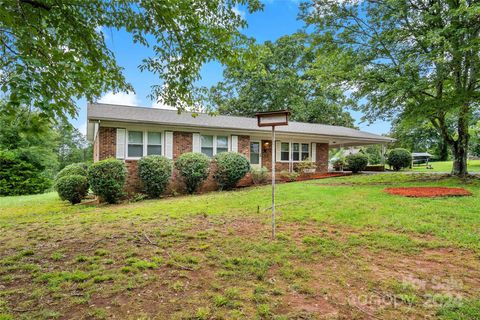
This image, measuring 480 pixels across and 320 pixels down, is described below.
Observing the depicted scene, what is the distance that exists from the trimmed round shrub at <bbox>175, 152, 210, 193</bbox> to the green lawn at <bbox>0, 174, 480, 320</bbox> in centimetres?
463

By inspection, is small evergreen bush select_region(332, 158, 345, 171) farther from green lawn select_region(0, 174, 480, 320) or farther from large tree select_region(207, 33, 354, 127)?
green lawn select_region(0, 174, 480, 320)

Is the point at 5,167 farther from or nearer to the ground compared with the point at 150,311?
farther from the ground

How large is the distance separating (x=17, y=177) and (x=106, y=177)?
554 inches

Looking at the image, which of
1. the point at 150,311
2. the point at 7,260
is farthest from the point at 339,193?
the point at 7,260

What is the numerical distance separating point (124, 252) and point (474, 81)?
507 inches

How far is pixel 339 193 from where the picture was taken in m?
8.76

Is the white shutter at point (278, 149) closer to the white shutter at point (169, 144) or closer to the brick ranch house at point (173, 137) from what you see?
the brick ranch house at point (173, 137)

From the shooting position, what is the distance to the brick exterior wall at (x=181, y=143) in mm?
11992

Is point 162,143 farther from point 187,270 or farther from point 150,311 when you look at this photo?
point 150,311

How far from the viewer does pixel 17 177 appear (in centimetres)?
1816

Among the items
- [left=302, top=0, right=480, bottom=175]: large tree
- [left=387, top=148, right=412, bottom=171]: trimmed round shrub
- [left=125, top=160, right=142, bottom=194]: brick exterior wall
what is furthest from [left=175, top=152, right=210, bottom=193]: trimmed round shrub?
[left=387, top=148, right=412, bottom=171]: trimmed round shrub

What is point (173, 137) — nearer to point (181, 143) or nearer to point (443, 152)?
point (181, 143)

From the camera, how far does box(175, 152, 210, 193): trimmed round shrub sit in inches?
428

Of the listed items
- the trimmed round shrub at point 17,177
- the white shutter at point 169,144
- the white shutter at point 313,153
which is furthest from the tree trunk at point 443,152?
the trimmed round shrub at point 17,177
